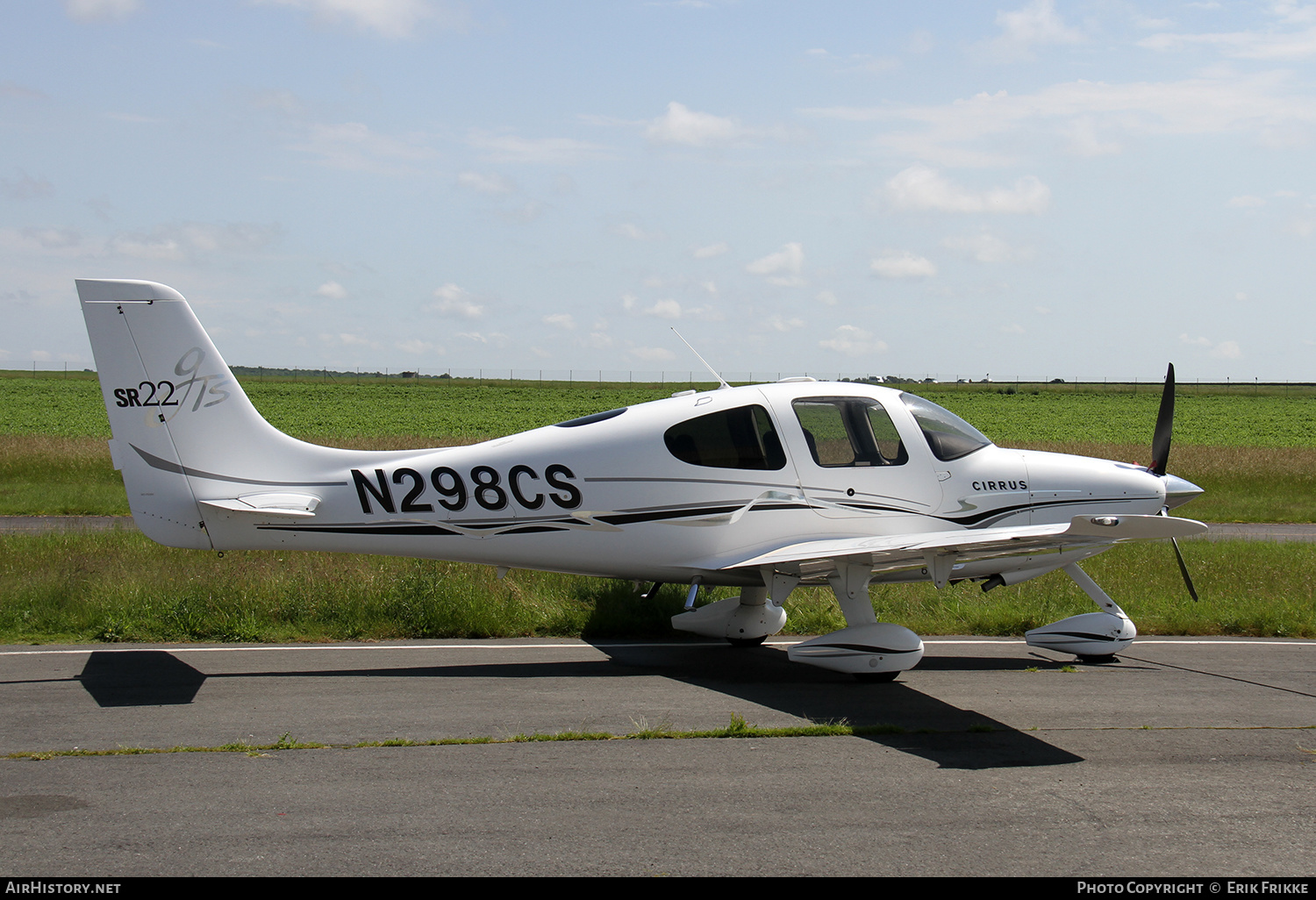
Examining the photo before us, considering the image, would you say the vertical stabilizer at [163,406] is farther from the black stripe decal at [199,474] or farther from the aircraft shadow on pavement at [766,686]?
the aircraft shadow on pavement at [766,686]

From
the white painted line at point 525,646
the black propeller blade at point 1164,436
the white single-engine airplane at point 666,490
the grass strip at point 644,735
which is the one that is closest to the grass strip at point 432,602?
the white painted line at point 525,646

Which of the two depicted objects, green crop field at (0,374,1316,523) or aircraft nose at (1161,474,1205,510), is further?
green crop field at (0,374,1316,523)

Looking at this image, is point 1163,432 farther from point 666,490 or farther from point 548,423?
point 548,423

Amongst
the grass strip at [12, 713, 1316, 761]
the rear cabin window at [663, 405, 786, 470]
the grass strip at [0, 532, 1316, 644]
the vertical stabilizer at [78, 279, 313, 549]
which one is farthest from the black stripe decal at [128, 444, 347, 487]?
the rear cabin window at [663, 405, 786, 470]

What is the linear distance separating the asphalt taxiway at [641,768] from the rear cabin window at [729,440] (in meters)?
1.86

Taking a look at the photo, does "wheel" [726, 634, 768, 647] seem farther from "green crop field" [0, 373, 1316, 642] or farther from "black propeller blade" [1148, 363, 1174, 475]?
"black propeller blade" [1148, 363, 1174, 475]

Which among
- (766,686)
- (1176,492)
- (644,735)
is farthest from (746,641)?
(1176,492)

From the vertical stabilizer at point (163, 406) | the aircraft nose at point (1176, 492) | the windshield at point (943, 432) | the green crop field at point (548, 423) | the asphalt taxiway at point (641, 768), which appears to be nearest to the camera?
the asphalt taxiway at point (641, 768)

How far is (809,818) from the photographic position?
208 inches

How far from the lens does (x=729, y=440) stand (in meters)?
9.18

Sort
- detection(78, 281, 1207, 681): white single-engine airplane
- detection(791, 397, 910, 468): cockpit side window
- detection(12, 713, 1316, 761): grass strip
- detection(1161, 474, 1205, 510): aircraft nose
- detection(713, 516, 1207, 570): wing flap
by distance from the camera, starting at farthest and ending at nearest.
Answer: detection(1161, 474, 1205, 510): aircraft nose → detection(791, 397, 910, 468): cockpit side window → detection(78, 281, 1207, 681): white single-engine airplane → detection(713, 516, 1207, 570): wing flap → detection(12, 713, 1316, 761): grass strip

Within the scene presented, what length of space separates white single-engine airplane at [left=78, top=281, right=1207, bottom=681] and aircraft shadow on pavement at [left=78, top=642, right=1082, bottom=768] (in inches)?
15.9

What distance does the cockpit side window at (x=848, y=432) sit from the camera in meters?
9.29

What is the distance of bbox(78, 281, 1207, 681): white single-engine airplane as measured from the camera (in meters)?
8.48
